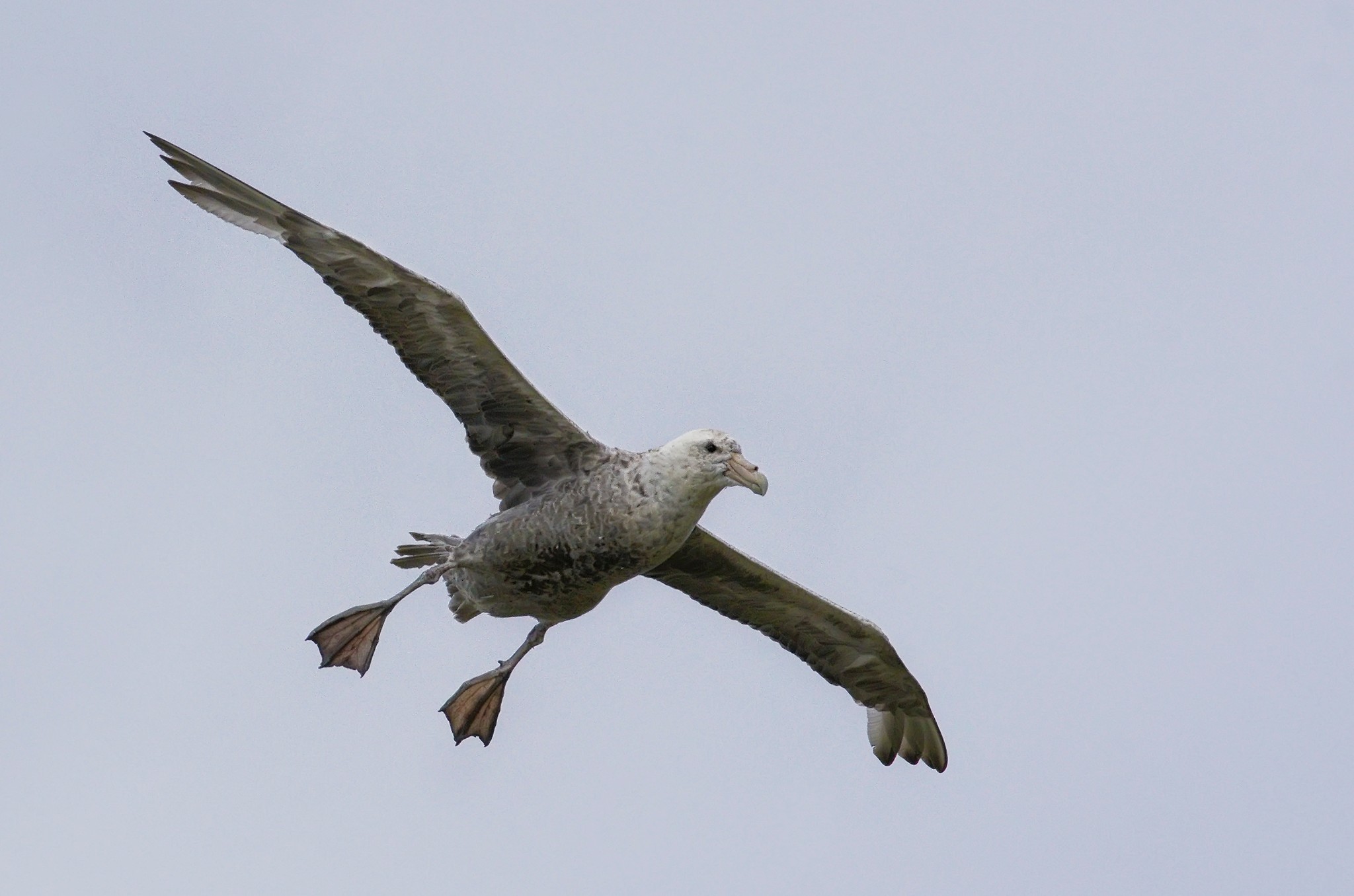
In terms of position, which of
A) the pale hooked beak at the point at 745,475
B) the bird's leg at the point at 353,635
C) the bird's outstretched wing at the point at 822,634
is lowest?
the bird's leg at the point at 353,635

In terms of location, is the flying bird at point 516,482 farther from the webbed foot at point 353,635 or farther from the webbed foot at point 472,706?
the webbed foot at point 472,706

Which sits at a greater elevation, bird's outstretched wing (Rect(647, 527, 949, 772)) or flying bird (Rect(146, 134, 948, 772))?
bird's outstretched wing (Rect(647, 527, 949, 772))

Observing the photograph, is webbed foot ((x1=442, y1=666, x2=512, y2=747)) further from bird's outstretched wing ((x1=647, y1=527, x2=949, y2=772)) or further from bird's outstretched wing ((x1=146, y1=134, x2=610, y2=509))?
bird's outstretched wing ((x1=146, y1=134, x2=610, y2=509))

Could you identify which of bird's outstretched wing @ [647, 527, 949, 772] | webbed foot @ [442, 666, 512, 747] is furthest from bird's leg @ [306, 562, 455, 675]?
bird's outstretched wing @ [647, 527, 949, 772]

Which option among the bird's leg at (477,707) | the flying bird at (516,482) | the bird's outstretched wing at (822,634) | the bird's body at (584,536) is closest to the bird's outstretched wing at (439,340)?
the flying bird at (516,482)

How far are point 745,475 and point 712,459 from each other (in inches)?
9.6

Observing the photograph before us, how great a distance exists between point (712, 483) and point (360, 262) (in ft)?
8.36

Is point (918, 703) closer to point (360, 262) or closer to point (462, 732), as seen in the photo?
point (462, 732)

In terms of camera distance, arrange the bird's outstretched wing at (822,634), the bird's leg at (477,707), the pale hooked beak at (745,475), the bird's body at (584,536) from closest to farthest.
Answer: the pale hooked beak at (745,475)
the bird's body at (584,536)
the bird's outstretched wing at (822,634)
the bird's leg at (477,707)

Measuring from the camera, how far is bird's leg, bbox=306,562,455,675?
16.6m

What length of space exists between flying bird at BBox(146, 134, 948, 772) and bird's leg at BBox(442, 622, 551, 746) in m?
0.60

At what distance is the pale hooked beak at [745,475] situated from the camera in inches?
566

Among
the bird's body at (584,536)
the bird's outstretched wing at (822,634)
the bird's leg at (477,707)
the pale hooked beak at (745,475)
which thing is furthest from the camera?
the bird's leg at (477,707)

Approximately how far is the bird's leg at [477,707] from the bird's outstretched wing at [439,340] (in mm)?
1996
